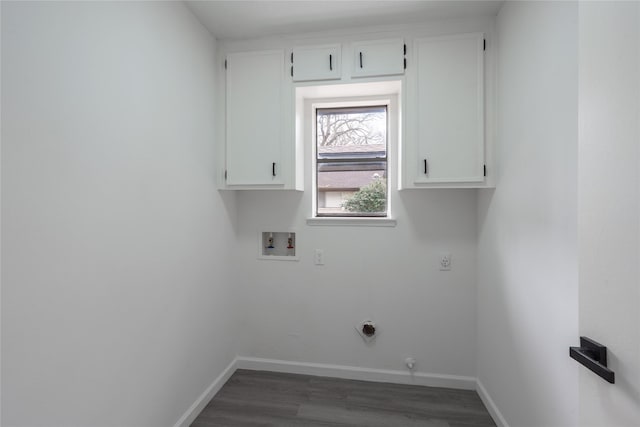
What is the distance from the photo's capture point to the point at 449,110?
2.01 m

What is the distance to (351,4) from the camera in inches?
73.1

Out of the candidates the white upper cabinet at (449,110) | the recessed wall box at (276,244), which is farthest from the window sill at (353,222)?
the white upper cabinet at (449,110)

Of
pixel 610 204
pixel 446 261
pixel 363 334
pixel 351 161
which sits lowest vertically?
pixel 363 334

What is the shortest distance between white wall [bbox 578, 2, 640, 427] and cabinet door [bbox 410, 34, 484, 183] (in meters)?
1.27

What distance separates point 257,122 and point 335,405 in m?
2.11

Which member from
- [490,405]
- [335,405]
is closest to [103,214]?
[335,405]

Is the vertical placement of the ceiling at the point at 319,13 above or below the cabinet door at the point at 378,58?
above

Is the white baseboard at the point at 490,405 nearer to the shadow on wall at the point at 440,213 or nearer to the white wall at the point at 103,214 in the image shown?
the shadow on wall at the point at 440,213

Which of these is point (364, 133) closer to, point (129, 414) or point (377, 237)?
point (377, 237)

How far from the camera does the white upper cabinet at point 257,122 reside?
7.22ft

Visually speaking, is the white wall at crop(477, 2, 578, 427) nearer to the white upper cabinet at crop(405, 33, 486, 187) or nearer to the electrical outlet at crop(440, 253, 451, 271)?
the white upper cabinet at crop(405, 33, 486, 187)

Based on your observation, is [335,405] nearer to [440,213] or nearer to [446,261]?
[446,261]

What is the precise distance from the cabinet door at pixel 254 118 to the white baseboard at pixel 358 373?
4.98ft

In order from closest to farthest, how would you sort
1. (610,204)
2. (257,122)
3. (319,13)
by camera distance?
(610,204) < (319,13) < (257,122)
